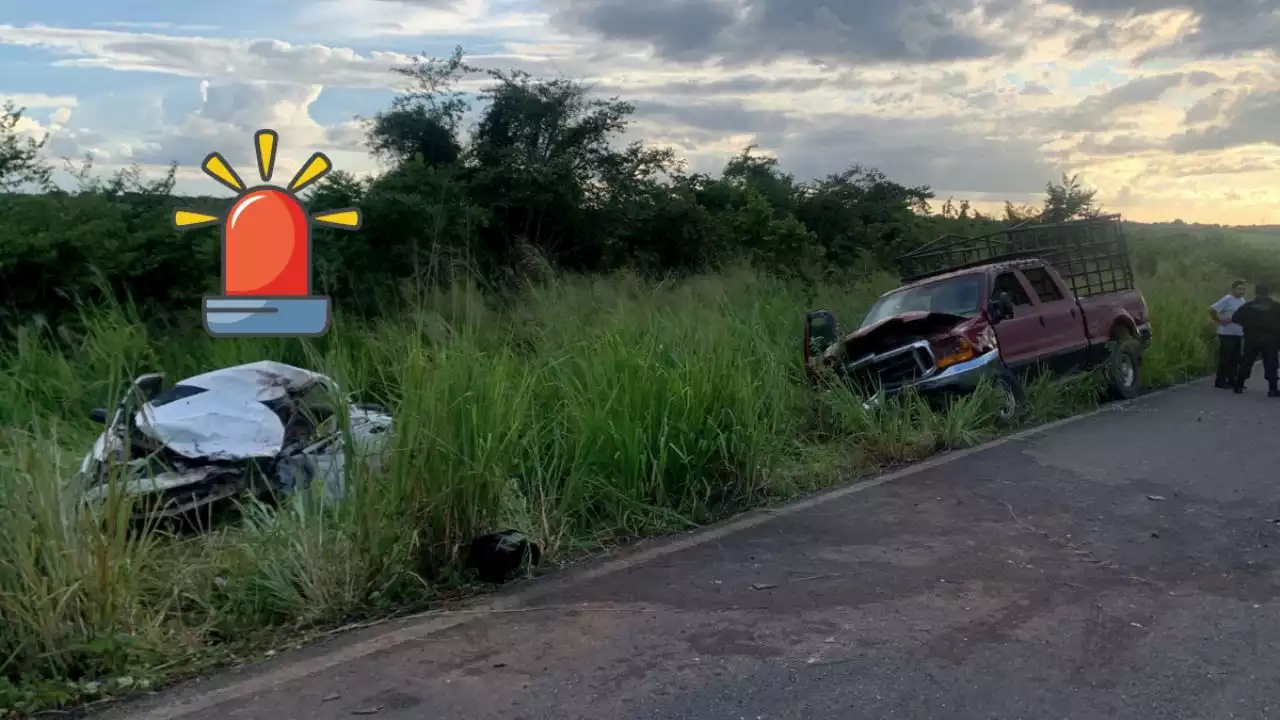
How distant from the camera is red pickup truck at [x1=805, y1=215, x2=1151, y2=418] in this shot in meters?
10.5

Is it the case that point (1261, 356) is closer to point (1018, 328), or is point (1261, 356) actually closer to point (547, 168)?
point (1018, 328)

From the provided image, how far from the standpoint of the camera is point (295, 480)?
6207 millimetres

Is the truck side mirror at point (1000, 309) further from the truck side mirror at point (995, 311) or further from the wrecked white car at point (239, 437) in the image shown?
the wrecked white car at point (239, 437)

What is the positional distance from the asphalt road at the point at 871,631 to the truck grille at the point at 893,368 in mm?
3169

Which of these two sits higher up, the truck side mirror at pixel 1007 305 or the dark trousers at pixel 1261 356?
the truck side mirror at pixel 1007 305

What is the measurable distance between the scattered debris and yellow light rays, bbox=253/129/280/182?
2.19 metres

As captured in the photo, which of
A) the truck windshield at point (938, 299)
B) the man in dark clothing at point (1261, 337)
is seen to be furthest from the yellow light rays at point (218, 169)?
the man in dark clothing at point (1261, 337)

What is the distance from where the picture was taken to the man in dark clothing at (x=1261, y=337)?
13477 millimetres

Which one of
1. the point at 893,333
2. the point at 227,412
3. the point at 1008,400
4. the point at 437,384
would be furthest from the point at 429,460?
the point at 1008,400

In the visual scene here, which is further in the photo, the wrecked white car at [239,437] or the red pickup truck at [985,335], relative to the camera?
the red pickup truck at [985,335]

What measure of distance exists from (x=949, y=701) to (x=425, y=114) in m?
16.0

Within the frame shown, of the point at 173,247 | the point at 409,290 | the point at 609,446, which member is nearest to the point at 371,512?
the point at 609,446

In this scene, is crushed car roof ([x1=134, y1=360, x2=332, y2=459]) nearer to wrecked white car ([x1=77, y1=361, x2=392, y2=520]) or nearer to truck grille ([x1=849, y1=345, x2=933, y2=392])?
wrecked white car ([x1=77, y1=361, x2=392, y2=520])

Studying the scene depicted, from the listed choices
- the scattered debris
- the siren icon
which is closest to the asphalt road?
the scattered debris
